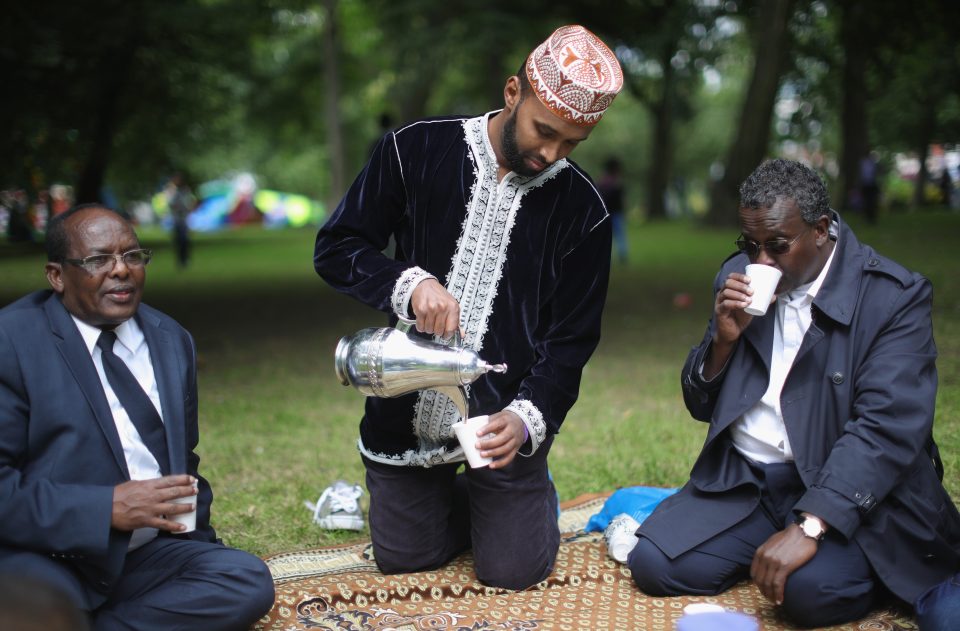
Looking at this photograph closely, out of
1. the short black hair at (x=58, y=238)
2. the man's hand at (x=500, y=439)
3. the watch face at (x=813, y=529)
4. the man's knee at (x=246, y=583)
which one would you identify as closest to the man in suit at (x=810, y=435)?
the watch face at (x=813, y=529)

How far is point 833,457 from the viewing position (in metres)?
3.35

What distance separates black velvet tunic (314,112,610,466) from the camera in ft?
12.6

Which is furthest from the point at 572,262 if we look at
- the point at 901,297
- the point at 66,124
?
the point at 66,124

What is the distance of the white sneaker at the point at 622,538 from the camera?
13.6ft

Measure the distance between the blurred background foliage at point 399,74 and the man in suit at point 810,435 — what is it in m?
9.16

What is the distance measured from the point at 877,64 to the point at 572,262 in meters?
17.3

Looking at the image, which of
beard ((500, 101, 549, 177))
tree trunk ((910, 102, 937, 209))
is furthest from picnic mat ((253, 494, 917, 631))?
tree trunk ((910, 102, 937, 209))

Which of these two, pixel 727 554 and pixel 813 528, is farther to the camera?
pixel 727 554

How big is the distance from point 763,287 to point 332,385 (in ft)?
18.1

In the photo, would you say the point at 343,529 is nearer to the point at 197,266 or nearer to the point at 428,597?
the point at 428,597

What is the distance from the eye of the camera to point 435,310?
11.0 feet

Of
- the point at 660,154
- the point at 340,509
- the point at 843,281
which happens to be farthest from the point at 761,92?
the point at 843,281

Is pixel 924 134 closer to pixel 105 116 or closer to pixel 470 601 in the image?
pixel 105 116

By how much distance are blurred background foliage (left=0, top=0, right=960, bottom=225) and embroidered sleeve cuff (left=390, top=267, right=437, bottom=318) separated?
8.40m
